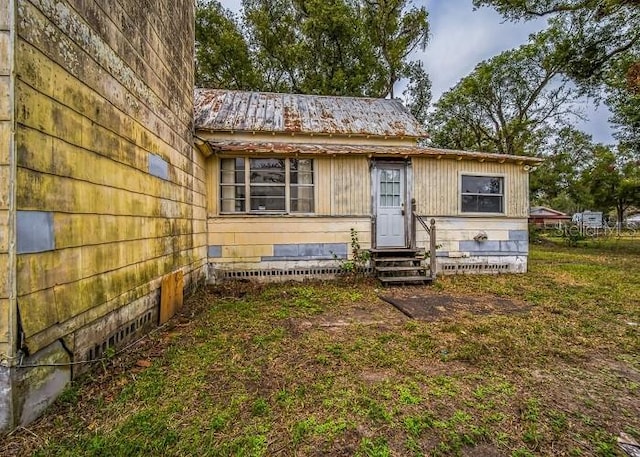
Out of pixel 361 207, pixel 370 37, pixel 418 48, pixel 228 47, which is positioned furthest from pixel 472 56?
pixel 361 207

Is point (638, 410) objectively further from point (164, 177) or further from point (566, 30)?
point (566, 30)

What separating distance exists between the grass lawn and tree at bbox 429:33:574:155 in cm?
1532

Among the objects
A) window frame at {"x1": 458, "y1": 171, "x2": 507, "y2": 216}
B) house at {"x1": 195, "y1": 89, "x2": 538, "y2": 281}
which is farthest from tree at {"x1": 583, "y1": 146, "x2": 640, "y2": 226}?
house at {"x1": 195, "y1": 89, "x2": 538, "y2": 281}

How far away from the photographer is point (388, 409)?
7.31 ft

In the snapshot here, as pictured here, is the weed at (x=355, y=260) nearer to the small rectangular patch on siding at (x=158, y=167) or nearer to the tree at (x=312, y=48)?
the small rectangular patch on siding at (x=158, y=167)

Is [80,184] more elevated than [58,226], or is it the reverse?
[80,184]

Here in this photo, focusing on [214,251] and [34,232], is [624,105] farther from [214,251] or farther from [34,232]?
[34,232]

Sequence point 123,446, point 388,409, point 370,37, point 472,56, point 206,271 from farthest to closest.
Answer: point 472,56 < point 370,37 < point 206,271 < point 388,409 < point 123,446

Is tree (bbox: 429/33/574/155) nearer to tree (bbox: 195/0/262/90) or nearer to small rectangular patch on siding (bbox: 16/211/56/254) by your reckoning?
tree (bbox: 195/0/262/90)

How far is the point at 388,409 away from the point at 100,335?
267 centimetres

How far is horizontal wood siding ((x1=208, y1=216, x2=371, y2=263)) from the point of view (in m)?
6.73

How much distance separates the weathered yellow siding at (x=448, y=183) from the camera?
749 cm

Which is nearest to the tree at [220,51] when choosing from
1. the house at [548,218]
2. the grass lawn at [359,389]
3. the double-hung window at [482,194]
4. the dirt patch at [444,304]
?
the double-hung window at [482,194]

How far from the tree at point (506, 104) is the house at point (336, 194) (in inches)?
444
